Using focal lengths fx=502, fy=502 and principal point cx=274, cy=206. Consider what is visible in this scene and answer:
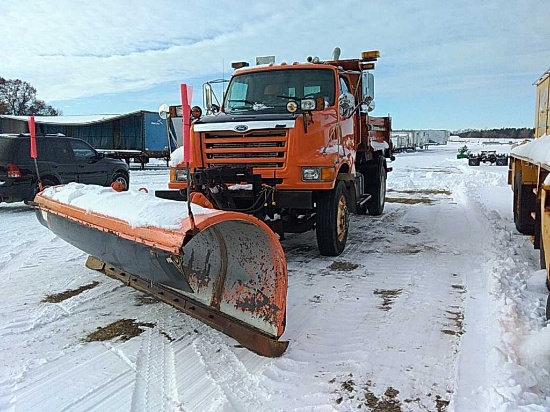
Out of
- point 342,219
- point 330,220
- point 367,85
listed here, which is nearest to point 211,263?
point 330,220

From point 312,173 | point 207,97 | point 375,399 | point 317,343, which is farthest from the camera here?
point 207,97

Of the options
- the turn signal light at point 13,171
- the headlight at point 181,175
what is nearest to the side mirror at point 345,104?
the headlight at point 181,175

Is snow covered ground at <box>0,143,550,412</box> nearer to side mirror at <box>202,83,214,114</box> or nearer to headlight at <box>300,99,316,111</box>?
headlight at <box>300,99,316,111</box>

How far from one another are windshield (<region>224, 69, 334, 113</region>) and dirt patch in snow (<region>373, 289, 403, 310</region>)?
279cm

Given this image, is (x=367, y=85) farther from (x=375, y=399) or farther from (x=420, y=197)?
(x=420, y=197)

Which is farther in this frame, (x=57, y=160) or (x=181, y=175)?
(x=57, y=160)

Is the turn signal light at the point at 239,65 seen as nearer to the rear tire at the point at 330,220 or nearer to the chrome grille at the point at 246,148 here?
the chrome grille at the point at 246,148

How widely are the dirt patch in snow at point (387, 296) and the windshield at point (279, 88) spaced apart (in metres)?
2.79

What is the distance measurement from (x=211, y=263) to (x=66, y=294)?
172cm

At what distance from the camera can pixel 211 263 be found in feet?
13.6

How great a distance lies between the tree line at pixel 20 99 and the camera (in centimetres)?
6844

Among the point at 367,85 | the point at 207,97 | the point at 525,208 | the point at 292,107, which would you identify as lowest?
the point at 525,208

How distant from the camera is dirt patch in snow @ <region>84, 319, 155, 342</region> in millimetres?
3857

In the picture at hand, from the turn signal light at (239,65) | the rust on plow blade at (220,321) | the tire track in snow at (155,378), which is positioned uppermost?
the turn signal light at (239,65)
